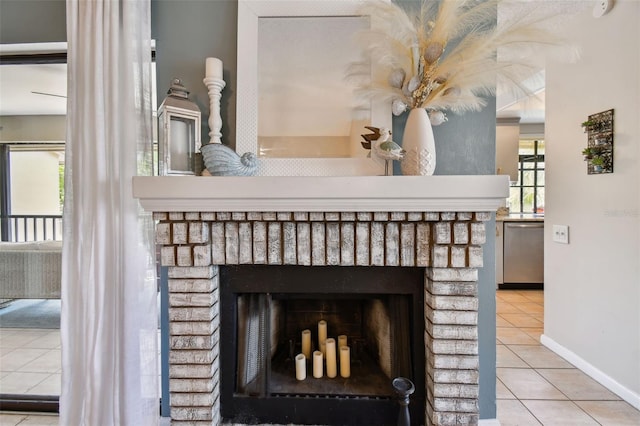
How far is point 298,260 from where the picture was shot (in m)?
1.23

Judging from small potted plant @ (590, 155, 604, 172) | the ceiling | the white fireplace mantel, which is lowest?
the white fireplace mantel

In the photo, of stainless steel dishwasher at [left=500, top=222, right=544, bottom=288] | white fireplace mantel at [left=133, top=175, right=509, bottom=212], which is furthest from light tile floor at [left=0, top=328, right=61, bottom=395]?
stainless steel dishwasher at [left=500, top=222, right=544, bottom=288]

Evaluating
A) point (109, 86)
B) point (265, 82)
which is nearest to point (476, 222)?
point (265, 82)

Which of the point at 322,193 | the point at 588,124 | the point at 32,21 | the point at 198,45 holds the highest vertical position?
the point at 32,21

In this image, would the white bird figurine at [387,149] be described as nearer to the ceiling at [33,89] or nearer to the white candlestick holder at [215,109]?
the white candlestick holder at [215,109]

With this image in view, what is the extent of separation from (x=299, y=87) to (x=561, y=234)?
7.28ft

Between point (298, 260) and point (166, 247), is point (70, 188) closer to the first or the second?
point (166, 247)

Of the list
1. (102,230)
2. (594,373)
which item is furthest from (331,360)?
(594,373)

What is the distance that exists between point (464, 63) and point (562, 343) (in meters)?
2.28

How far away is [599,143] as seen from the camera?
1992 mm

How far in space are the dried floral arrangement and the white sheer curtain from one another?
1.06 metres

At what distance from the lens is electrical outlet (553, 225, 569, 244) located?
2295 mm

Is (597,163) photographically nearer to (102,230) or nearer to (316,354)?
(316,354)

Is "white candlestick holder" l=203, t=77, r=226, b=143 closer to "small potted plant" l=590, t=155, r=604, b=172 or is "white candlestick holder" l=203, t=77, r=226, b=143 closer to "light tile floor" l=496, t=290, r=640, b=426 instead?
"light tile floor" l=496, t=290, r=640, b=426
